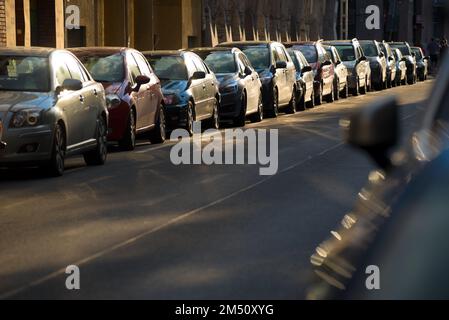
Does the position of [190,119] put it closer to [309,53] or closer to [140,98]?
[140,98]

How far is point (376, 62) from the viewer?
1905 inches

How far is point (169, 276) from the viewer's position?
27.7ft

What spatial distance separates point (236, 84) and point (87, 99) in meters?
10.0

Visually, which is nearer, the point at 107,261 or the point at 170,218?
the point at 107,261

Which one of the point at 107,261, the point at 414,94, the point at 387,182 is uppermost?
the point at 387,182

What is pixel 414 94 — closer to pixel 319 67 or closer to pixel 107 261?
pixel 319 67

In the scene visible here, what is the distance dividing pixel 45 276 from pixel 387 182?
511cm

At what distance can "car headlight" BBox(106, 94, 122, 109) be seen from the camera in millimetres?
19797

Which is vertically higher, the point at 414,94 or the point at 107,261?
the point at 107,261

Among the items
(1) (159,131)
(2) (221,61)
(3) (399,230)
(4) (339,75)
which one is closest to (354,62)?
(4) (339,75)

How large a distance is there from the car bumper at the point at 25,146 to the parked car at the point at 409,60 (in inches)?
1657

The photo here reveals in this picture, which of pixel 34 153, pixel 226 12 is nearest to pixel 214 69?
pixel 34 153

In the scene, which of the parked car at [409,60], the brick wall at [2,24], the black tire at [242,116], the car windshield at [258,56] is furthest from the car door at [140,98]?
the parked car at [409,60]

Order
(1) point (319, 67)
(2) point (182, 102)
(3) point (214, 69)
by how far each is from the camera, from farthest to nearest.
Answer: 1. (1) point (319, 67)
2. (3) point (214, 69)
3. (2) point (182, 102)
